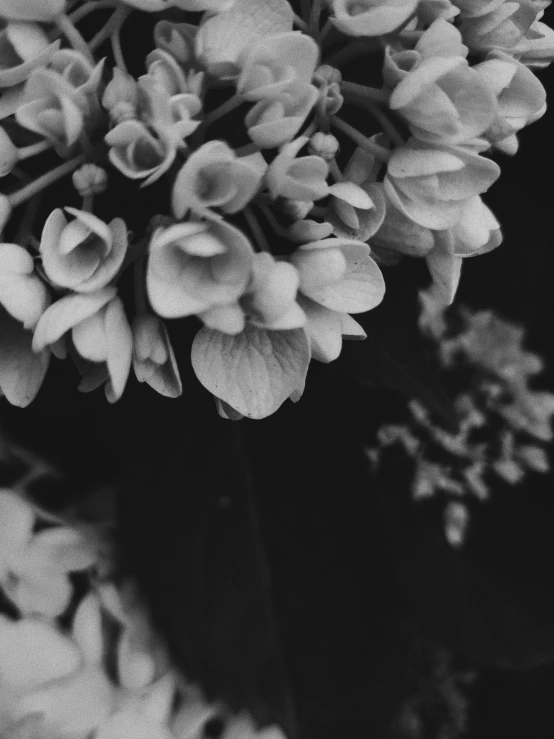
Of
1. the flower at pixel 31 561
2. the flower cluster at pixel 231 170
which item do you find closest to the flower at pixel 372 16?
the flower cluster at pixel 231 170

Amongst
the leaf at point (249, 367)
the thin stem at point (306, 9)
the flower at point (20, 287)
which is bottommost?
the leaf at point (249, 367)

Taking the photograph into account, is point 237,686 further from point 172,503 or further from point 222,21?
point 222,21

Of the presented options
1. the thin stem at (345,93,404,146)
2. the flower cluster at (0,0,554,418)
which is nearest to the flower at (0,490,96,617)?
the flower cluster at (0,0,554,418)

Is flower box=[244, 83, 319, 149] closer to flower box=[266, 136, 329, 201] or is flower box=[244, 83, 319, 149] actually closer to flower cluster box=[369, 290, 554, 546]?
flower box=[266, 136, 329, 201]

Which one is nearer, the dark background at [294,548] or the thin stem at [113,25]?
the thin stem at [113,25]

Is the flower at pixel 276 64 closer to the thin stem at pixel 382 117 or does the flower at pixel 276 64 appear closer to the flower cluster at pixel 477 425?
the thin stem at pixel 382 117

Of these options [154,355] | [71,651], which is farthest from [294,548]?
[154,355]
